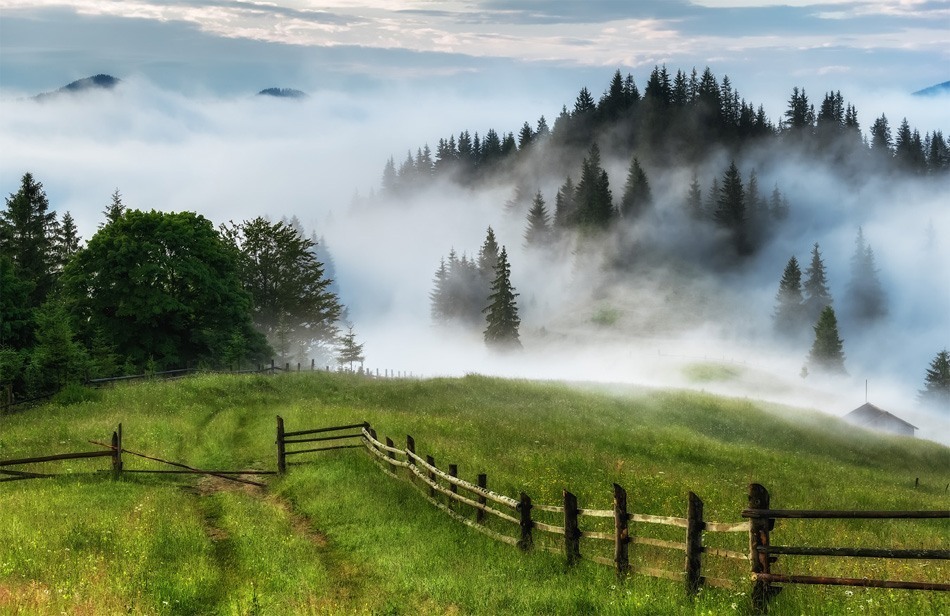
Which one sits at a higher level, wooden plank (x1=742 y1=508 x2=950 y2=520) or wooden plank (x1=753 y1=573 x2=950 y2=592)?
wooden plank (x1=742 y1=508 x2=950 y2=520)

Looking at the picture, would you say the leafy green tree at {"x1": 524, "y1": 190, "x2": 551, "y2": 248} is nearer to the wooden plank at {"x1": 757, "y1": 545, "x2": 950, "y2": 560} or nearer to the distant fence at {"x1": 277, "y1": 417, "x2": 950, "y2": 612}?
the distant fence at {"x1": 277, "y1": 417, "x2": 950, "y2": 612}

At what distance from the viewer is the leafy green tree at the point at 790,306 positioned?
14000 cm

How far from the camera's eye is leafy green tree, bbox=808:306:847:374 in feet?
378

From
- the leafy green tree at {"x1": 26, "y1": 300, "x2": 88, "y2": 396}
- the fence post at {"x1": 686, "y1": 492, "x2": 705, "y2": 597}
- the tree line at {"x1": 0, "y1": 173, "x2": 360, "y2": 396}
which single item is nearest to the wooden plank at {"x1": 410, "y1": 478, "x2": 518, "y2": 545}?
the fence post at {"x1": 686, "y1": 492, "x2": 705, "y2": 597}

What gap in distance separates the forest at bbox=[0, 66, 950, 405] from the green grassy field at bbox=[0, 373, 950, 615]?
16.2 meters

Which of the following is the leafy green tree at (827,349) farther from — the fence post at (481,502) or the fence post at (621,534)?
the fence post at (621,534)

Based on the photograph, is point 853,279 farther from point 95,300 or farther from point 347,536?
point 347,536

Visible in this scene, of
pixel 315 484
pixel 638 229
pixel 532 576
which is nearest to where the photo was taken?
pixel 532 576

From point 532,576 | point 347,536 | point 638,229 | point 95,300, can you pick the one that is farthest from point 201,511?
point 638,229

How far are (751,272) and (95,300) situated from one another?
450 feet

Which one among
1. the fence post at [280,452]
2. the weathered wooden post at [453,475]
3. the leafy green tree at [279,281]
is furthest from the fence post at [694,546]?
the leafy green tree at [279,281]

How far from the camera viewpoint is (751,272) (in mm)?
162875

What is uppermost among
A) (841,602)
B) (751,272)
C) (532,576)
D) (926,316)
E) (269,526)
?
(841,602)

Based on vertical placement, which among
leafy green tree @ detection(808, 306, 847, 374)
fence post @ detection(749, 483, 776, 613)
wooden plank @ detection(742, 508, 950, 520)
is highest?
wooden plank @ detection(742, 508, 950, 520)
